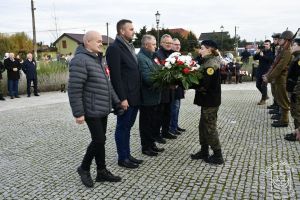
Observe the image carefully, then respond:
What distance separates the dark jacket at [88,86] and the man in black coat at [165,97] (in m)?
2.06

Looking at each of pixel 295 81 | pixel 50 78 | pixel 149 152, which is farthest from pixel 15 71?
pixel 295 81

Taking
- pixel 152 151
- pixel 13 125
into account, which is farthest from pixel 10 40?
pixel 152 151

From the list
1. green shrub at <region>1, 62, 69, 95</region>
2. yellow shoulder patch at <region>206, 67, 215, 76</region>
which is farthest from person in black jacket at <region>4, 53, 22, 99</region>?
yellow shoulder patch at <region>206, 67, 215, 76</region>

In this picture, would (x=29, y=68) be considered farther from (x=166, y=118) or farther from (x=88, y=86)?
(x=88, y=86)

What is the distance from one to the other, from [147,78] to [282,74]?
4.09 meters

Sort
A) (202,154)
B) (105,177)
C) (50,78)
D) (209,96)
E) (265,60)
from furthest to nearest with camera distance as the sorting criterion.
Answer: (50,78), (265,60), (202,154), (209,96), (105,177)

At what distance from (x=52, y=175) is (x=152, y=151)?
5.61ft

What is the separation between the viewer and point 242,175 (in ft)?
17.3

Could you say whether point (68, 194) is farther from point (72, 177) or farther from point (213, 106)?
point (213, 106)

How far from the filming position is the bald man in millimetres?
4547

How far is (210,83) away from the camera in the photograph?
5.59 meters

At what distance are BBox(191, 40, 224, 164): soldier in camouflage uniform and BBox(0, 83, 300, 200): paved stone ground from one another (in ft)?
1.21

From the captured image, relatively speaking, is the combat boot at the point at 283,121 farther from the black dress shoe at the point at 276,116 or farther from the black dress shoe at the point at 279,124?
the black dress shoe at the point at 276,116

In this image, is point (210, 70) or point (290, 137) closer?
point (210, 70)
